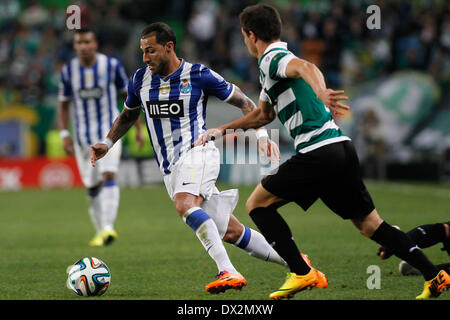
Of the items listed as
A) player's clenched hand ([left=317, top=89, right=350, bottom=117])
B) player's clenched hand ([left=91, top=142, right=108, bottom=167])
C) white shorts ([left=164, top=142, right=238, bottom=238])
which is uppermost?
player's clenched hand ([left=317, top=89, right=350, bottom=117])

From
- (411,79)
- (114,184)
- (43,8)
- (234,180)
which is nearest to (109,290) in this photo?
(114,184)

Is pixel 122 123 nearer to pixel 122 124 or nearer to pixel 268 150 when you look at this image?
pixel 122 124

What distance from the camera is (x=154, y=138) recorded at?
21.0ft

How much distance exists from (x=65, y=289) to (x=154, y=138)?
140 centimetres

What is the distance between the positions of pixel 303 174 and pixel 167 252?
3563 mm

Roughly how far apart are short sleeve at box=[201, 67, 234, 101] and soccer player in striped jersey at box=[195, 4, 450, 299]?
0.89m

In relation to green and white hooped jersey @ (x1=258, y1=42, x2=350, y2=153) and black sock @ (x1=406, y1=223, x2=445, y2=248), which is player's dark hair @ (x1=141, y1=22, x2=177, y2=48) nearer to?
green and white hooped jersey @ (x1=258, y1=42, x2=350, y2=153)

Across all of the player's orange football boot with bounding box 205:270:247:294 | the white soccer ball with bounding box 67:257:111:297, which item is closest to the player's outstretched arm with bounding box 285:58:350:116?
the player's orange football boot with bounding box 205:270:247:294

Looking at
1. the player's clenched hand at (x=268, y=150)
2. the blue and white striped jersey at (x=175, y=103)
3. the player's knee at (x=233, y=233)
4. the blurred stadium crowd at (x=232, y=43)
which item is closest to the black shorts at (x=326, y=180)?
the player's clenched hand at (x=268, y=150)

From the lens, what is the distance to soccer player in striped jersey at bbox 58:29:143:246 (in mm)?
9648

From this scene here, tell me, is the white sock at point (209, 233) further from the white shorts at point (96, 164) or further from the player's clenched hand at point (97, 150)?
the white shorts at point (96, 164)

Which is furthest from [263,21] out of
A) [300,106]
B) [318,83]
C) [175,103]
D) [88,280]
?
[88,280]

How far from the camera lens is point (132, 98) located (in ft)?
21.4

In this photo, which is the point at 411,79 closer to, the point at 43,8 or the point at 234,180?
the point at 234,180
